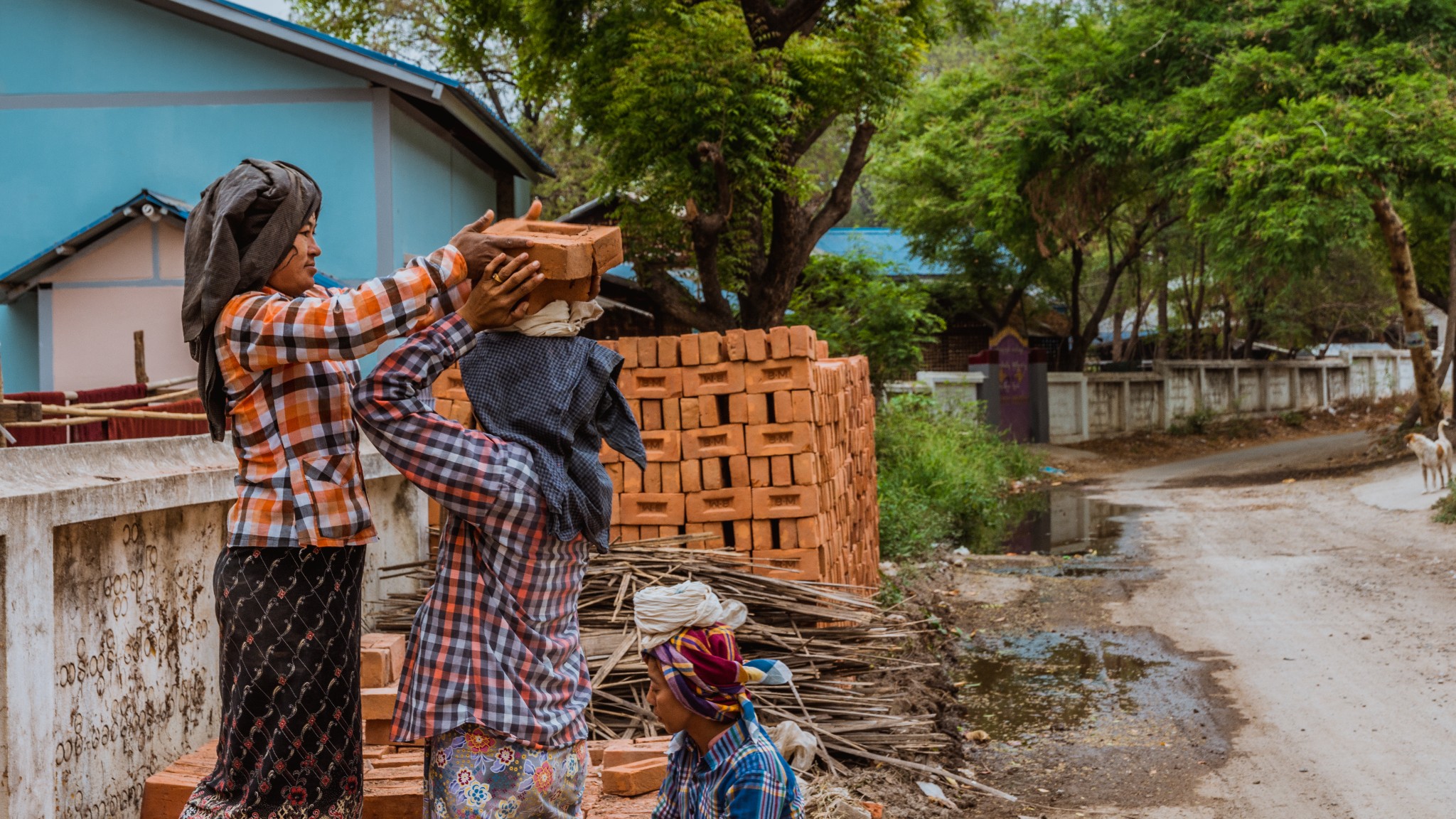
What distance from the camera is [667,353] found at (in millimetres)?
6223

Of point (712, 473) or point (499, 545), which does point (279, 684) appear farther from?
point (712, 473)

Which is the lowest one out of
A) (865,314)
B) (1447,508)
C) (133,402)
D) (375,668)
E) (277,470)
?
(1447,508)

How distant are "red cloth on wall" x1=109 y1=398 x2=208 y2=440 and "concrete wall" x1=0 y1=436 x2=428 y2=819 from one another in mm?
2128

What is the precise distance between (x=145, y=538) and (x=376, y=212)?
7.86 m

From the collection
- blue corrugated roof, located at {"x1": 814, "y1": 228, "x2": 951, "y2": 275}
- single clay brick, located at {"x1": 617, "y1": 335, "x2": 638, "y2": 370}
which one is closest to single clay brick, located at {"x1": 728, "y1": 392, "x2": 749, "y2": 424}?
single clay brick, located at {"x1": 617, "y1": 335, "x2": 638, "y2": 370}

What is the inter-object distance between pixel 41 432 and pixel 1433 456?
14259mm

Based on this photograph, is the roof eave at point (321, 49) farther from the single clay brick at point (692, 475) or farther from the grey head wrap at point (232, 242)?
the grey head wrap at point (232, 242)

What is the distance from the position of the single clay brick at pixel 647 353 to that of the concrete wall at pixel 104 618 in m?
2.55

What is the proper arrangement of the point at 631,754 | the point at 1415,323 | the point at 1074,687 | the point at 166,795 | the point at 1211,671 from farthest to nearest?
the point at 1415,323, the point at 1211,671, the point at 1074,687, the point at 631,754, the point at 166,795

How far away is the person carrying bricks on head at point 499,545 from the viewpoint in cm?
222

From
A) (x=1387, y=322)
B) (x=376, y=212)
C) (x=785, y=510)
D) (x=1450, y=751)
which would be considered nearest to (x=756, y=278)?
(x=376, y=212)

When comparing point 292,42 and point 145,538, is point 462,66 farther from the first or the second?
point 145,538

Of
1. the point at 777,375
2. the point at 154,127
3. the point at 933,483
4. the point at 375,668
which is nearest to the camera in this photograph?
the point at 375,668

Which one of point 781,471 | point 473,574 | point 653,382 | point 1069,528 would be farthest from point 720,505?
point 1069,528
